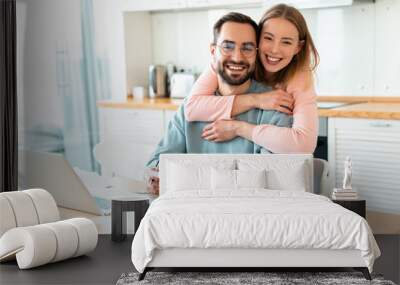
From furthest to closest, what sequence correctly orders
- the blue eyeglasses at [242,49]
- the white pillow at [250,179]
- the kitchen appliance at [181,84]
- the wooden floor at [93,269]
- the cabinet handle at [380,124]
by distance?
the kitchen appliance at [181,84]
the cabinet handle at [380,124]
the blue eyeglasses at [242,49]
the white pillow at [250,179]
the wooden floor at [93,269]

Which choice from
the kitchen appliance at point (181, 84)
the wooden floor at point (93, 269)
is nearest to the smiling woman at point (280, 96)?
the wooden floor at point (93, 269)

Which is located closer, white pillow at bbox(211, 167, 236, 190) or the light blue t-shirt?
white pillow at bbox(211, 167, 236, 190)

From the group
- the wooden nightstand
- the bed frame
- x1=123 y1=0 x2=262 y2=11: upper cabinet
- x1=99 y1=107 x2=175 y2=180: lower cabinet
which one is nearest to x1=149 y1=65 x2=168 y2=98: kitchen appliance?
x1=99 y1=107 x2=175 y2=180: lower cabinet

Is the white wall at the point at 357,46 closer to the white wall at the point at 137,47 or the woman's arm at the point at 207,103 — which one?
the white wall at the point at 137,47

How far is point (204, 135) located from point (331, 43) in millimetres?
1646

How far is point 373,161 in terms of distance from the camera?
6379 millimetres

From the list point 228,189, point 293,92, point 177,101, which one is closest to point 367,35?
point 293,92

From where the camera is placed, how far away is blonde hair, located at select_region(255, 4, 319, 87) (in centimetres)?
602

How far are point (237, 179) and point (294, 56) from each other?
3.52ft

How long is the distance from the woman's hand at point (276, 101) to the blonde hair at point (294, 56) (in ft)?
0.30

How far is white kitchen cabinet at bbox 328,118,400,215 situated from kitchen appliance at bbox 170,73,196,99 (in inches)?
64.1

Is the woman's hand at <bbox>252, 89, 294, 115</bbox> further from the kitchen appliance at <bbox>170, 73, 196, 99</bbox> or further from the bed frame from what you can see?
the kitchen appliance at <bbox>170, 73, 196, 99</bbox>

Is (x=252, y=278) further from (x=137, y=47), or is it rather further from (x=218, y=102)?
(x=137, y=47)

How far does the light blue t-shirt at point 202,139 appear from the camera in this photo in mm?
5988
